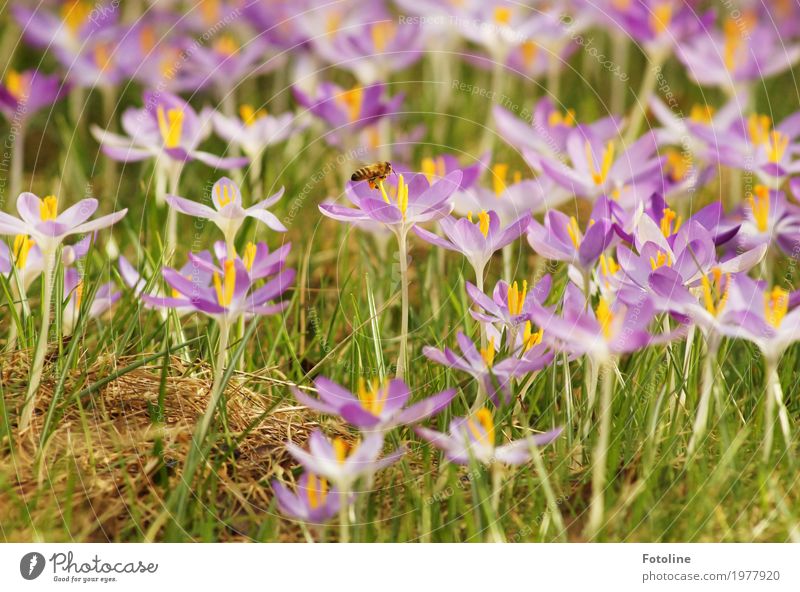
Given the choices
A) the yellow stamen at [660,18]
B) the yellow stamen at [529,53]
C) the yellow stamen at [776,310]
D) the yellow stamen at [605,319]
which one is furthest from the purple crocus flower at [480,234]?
the yellow stamen at [529,53]

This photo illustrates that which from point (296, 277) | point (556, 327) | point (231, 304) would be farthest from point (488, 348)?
point (296, 277)

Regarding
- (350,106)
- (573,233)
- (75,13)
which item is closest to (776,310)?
(573,233)

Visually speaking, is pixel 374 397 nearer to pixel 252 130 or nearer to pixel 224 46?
pixel 252 130

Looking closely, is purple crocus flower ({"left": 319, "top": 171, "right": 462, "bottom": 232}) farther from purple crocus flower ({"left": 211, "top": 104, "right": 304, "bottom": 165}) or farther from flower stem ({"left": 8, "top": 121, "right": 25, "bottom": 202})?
flower stem ({"left": 8, "top": 121, "right": 25, "bottom": 202})

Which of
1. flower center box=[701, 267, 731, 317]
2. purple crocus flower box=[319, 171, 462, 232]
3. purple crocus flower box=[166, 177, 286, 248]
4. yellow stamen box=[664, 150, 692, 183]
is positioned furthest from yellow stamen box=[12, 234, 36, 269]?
yellow stamen box=[664, 150, 692, 183]

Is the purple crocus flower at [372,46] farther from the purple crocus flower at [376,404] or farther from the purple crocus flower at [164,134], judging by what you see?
the purple crocus flower at [376,404]

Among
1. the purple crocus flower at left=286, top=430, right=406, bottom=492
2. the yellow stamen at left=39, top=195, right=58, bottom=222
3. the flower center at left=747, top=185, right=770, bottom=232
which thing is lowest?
the purple crocus flower at left=286, top=430, right=406, bottom=492
